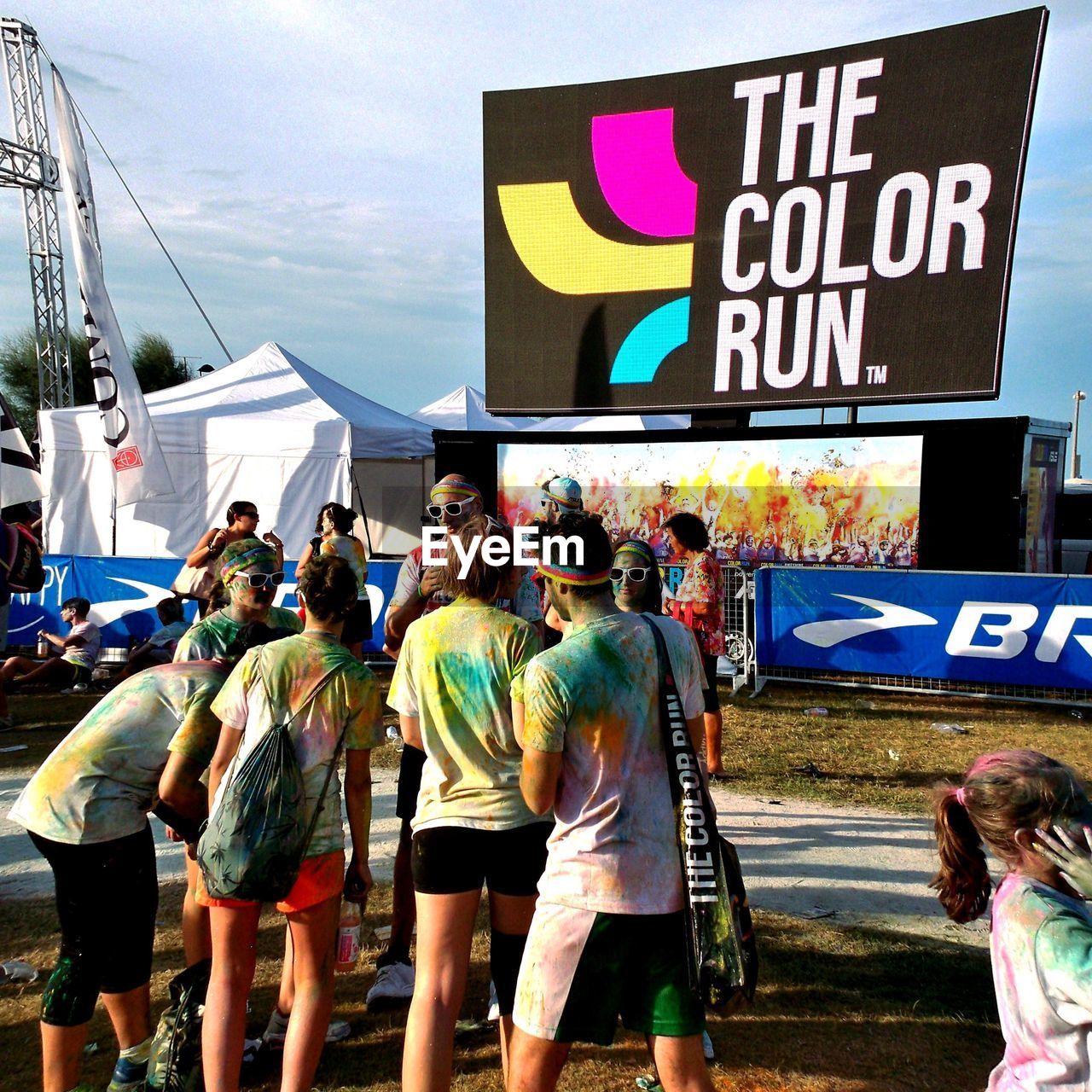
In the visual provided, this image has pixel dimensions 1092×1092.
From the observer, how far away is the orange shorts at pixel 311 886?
2.92 meters

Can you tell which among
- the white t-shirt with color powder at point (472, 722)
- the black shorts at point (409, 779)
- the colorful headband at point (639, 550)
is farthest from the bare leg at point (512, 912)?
the colorful headband at point (639, 550)

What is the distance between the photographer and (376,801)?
6707 millimetres

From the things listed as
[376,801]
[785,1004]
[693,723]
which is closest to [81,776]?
[693,723]

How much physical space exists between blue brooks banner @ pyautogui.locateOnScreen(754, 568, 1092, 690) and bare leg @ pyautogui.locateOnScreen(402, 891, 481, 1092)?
26.6 ft

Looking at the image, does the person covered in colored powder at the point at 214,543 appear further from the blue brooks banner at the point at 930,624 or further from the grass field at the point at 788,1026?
the blue brooks banner at the point at 930,624

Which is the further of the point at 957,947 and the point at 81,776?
the point at 957,947

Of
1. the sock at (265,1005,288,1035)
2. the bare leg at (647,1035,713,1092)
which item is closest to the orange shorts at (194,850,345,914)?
the sock at (265,1005,288,1035)

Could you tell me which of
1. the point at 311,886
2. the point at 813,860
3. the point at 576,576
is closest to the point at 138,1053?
the point at 311,886

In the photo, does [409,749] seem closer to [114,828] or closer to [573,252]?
[114,828]

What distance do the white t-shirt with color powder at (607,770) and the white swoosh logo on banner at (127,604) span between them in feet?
32.4

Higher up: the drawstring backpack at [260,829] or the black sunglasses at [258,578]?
the black sunglasses at [258,578]

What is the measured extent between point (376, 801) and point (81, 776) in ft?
12.5

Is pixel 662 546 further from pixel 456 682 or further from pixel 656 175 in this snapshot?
pixel 456 682

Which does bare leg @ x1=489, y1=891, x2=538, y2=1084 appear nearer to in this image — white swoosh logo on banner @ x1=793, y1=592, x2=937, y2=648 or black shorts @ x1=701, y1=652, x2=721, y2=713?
black shorts @ x1=701, y1=652, x2=721, y2=713
